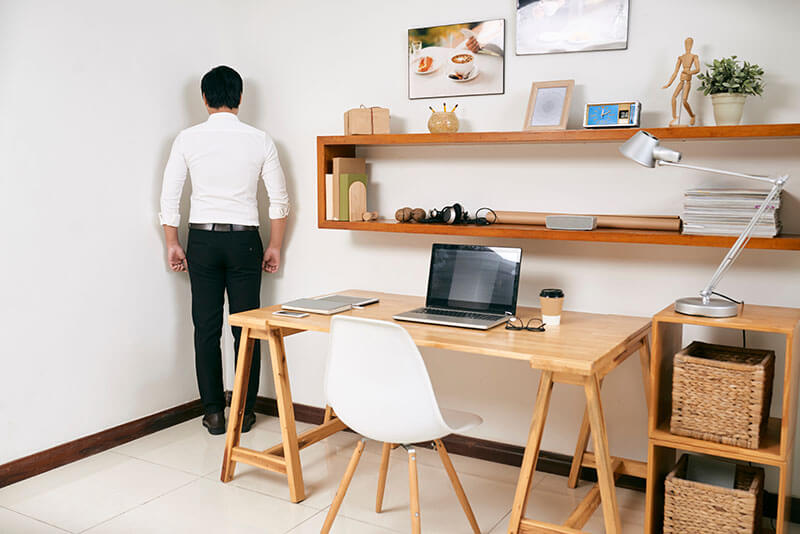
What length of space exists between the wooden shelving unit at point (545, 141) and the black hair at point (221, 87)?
1.70 feet

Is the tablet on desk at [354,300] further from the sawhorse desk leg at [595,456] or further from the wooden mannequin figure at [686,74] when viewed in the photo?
the wooden mannequin figure at [686,74]

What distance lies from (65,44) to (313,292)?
1.59 metres

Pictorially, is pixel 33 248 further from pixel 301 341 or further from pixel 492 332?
pixel 492 332

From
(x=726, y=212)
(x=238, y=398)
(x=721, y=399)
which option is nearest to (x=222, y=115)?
(x=238, y=398)

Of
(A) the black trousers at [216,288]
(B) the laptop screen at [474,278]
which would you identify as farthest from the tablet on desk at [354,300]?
(A) the black trousers at [216,288]

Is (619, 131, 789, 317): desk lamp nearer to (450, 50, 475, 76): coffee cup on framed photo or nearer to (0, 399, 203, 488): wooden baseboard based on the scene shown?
(450, 50, 475, 76): coffee cup on framed photo

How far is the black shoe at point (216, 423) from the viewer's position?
354 centimetres

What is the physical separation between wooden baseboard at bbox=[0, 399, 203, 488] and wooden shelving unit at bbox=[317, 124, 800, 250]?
132 centimetres

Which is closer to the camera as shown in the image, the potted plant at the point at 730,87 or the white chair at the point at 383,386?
the white chair at the point at 383,386

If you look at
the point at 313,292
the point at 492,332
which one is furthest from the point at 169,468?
the point at 492,332

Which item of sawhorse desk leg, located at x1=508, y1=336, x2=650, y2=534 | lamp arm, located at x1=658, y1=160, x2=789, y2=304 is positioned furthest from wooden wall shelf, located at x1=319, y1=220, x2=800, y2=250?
sawhorse desk leg, located at x1=508, y1=336, x2=650, y2=534

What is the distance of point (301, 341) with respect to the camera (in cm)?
371

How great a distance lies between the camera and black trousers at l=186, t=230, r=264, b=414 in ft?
11.1

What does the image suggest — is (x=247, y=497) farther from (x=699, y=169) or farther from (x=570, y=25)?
(x=570, y=25)
